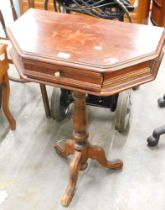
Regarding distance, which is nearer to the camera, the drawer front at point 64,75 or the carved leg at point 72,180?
the drawer front at point 64,75

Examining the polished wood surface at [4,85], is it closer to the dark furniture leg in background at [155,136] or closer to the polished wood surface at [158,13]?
the dark furniture leg in background at [155,136]

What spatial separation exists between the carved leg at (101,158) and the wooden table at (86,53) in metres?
0.35

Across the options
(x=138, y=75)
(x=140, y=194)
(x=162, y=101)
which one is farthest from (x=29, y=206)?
(x=162, y=101)

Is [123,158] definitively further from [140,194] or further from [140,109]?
[140,109]

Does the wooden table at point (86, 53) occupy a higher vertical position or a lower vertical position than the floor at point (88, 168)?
higher

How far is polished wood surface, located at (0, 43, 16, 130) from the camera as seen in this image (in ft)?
4.84

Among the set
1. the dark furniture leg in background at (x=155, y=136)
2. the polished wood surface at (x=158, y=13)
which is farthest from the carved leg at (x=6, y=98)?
the polished wood surface at (x=158, y=13)

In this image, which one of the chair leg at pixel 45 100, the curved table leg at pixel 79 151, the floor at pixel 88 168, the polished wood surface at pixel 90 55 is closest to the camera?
the polished wood surface at pixel 90 55

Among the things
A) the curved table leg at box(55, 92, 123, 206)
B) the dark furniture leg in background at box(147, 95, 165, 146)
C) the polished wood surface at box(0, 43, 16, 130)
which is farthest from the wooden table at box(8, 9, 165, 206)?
the dark furniture leg in background at box(147, 95, 165, 146)

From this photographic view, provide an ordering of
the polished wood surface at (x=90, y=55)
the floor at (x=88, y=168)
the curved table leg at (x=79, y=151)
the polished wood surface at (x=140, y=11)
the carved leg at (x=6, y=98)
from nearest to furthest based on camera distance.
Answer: the polished wood surface at (x=90, y=55) < the curved table leg at (x=79, y=151) < the floor at (x=88, y=168) < the carved leg at (x=6, y=98) < the polished wood surface at (x=140, y=11)

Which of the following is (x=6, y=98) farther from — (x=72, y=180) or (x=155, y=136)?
(x=155, y=136)

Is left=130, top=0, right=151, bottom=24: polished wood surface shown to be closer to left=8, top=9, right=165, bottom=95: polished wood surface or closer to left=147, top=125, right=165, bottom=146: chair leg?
left=147, top=125, right=165, bottom=146: chair leg

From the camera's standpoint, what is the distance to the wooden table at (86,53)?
0.93 metres

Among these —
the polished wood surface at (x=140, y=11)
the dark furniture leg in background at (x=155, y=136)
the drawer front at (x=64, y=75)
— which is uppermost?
the drawer front at (x=64, y=75)
